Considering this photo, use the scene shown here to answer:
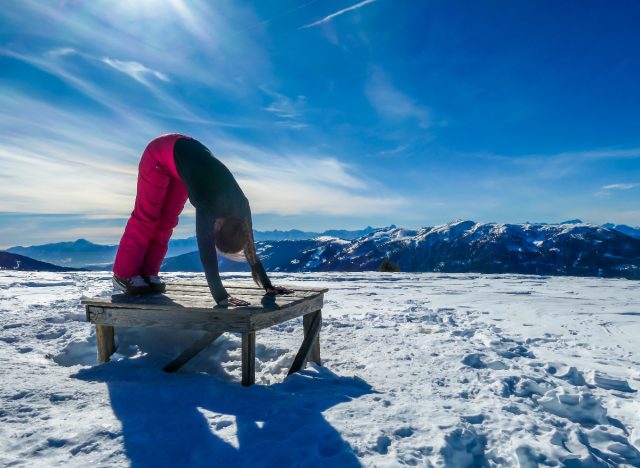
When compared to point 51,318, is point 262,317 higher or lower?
higher

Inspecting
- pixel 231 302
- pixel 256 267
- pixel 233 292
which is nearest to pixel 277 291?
pixel 256 267

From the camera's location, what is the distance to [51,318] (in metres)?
6.04

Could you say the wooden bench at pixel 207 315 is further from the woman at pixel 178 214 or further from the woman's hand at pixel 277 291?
the woman at pixel 178 214

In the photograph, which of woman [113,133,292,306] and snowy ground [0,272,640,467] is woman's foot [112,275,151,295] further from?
snowy ground [0,272,640,467]

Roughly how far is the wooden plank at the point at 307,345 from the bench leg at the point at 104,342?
6.39 ft

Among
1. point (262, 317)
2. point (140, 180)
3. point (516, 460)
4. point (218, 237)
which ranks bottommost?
point (516, 460)

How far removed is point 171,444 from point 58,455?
559 millimetres

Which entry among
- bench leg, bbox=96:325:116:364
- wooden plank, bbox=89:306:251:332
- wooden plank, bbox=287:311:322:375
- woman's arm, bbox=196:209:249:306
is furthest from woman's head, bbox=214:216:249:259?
bench leg, bbox=96:325:116:364

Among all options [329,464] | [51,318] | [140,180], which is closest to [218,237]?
[140,180]

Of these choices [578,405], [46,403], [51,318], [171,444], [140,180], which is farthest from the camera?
[51,318]

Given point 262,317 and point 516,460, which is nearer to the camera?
point 516,460

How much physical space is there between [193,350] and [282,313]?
2.89ft

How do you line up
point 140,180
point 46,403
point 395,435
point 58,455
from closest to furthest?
1. point 58,455
2. point 395,435
3. point 46,403
4. point 140,180

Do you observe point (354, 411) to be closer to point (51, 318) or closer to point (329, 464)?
point (329, 464)
